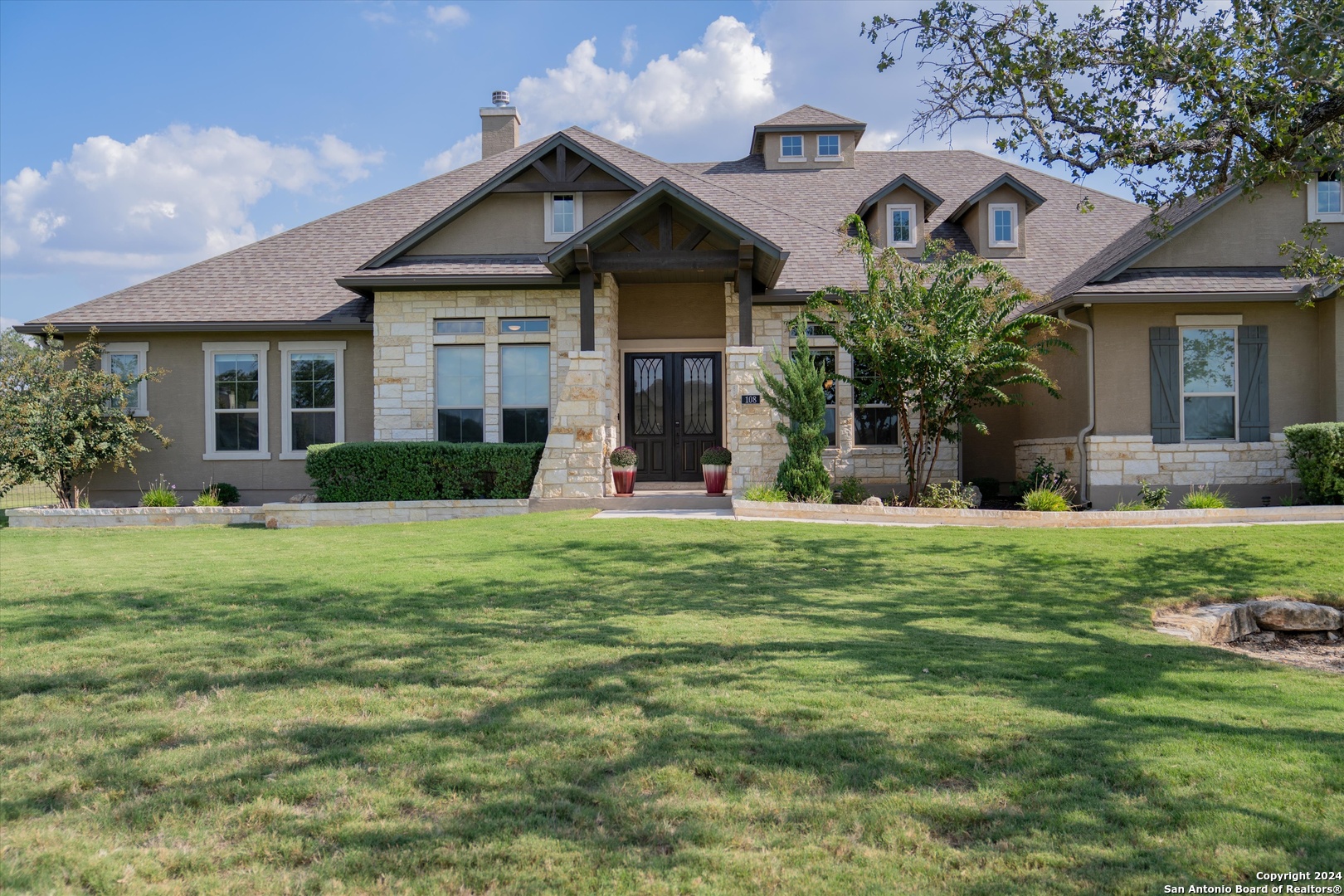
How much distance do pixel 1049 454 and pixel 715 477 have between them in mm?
6085

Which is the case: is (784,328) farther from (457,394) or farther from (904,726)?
(904,726)

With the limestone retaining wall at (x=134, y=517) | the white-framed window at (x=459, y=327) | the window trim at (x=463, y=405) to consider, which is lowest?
the limestone retaining wall at (x=134, y=517)

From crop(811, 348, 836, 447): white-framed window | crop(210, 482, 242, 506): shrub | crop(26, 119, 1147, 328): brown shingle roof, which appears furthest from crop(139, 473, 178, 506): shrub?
crop(811, 348, 836, 447): white-framed window

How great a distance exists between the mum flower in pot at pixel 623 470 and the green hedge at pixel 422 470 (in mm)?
1262

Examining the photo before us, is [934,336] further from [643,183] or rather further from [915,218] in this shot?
[643,183]

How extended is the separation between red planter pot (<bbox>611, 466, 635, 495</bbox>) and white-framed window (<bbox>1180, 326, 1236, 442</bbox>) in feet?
29.6

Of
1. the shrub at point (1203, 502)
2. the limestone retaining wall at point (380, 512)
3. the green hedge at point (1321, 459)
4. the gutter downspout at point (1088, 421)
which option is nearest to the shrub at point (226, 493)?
the limestone retaining wall at point (380, 512)

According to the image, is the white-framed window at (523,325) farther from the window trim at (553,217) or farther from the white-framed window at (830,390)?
the white-framed window at (830,390)

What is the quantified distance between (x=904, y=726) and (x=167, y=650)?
447 centimetres

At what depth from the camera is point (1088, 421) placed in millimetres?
14688

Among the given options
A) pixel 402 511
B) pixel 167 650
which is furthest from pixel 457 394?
pixel 167 650

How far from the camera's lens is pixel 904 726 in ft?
14.1

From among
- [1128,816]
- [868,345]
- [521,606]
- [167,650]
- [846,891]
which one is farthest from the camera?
[868,345]

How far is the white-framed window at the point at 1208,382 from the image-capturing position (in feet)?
48.6
